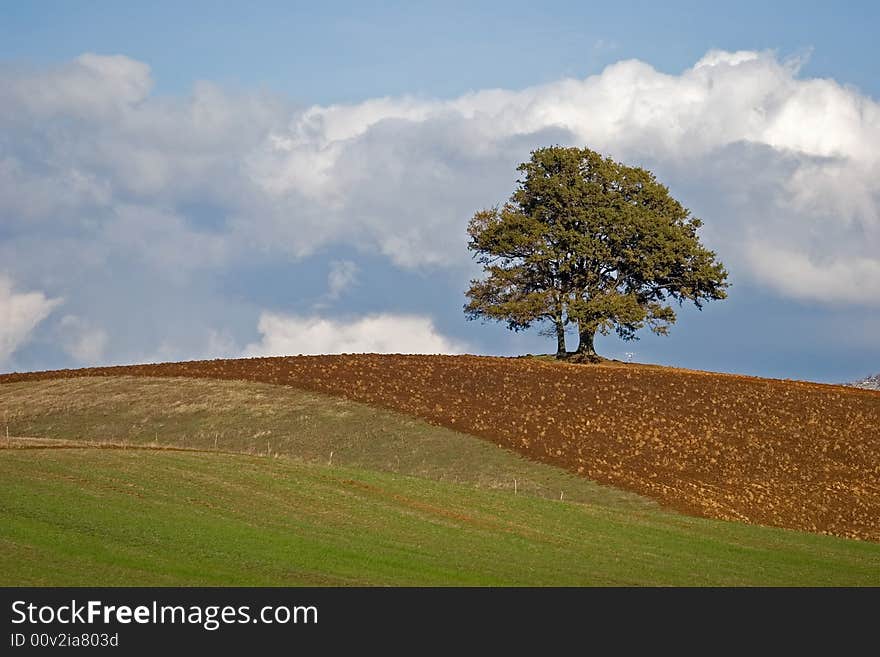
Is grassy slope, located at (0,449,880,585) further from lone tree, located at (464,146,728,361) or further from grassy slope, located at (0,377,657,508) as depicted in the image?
lone tree, located at (464,146,728,361)

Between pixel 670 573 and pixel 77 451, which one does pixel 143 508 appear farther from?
pixel 670 573

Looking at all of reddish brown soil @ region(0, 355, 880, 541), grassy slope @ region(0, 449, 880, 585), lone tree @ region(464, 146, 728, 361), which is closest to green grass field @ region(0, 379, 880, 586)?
grassy slope @ region(0, 449, 880, 585)

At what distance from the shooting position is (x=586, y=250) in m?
70.8

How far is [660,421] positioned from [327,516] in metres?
22.3

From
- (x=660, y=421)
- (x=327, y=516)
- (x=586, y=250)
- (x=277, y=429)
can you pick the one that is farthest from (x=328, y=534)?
(x=586, y=250)

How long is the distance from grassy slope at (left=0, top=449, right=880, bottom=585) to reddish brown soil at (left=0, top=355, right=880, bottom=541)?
4.05 m

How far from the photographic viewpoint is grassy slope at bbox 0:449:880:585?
72.2 ft

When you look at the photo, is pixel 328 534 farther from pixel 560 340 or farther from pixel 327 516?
pixel 560 340

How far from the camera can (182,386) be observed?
166ft

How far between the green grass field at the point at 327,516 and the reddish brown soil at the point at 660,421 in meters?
2.14

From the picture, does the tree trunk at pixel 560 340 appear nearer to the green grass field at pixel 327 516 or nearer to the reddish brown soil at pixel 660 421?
the reddish brown soil at pixel 660 421
